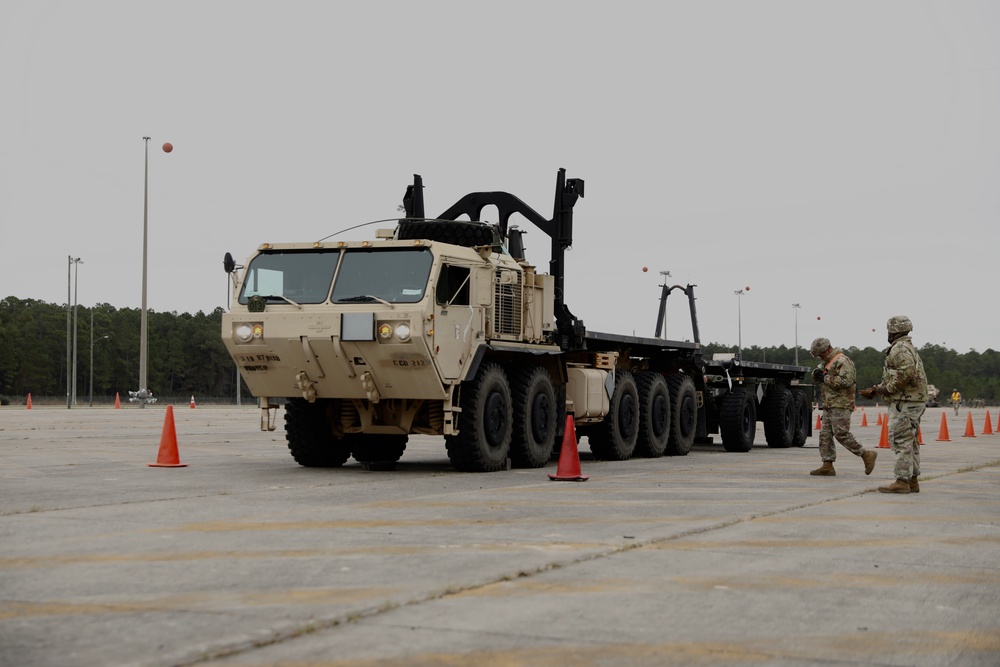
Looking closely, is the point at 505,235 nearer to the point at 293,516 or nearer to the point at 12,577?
the point at 293,516

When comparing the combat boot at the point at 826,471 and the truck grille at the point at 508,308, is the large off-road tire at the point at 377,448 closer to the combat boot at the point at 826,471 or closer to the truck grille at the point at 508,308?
the truck grille at the point at 508,308

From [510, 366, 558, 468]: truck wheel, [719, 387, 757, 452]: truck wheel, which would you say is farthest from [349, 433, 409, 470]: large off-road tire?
[719, 387, 757, 452]: truck wheel

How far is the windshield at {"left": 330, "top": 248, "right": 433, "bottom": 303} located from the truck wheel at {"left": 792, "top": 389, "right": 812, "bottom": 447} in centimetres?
1423

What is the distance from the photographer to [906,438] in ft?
44.6

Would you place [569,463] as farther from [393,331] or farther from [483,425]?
[393,331]

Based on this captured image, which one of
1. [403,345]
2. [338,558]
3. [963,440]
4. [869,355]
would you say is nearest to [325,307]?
[403,345]

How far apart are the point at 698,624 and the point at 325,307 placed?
9.76 meters

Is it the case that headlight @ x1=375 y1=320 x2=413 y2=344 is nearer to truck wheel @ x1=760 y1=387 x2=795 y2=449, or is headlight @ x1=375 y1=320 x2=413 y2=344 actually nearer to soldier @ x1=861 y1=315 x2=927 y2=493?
soldier @ x1=861 y1=315 x2=927 y2=493

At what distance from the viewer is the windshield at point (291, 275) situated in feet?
51.2

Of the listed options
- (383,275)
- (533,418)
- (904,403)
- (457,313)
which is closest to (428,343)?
(457,313)

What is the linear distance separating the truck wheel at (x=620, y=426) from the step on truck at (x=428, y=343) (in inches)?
1.4

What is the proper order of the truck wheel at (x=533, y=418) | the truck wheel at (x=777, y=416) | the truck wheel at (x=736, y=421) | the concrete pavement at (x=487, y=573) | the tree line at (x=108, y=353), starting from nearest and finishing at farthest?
the concrete pavement at (x=487, y=573) < the truck wheel at (x=533, y=418) < the truck wheel at (x=736, y=421) < the truck wheel at (x=777, y=416) < the tree line at (x=108, y=353)

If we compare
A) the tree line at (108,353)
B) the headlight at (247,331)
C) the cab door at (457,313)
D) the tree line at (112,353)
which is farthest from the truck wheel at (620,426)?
the tree line at (108,353)

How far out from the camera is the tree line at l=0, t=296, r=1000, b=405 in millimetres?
105938
